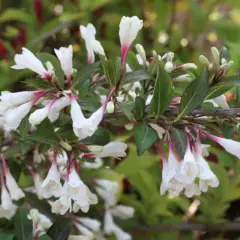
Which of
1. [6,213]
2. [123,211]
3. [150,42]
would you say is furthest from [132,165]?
[150,42]

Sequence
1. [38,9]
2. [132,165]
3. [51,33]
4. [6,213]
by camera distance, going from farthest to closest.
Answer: [38,9]
[51,33]
[132,165]
[6,213]

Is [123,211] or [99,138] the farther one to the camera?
[123,211]

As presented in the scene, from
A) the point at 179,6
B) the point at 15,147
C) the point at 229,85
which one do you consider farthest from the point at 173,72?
the point at 179,6

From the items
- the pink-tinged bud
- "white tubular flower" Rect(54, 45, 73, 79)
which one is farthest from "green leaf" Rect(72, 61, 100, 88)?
the pink-tinged bud

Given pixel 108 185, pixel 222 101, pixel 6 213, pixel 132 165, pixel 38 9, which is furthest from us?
pixel 38 9

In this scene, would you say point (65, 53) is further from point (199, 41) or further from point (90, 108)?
point (199, 41)

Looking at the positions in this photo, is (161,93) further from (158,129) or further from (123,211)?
(123,211)

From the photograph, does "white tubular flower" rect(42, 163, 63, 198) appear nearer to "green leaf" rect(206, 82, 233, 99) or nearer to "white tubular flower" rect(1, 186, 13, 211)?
"white tubular flower" rect(1, 186, 13, 211)
